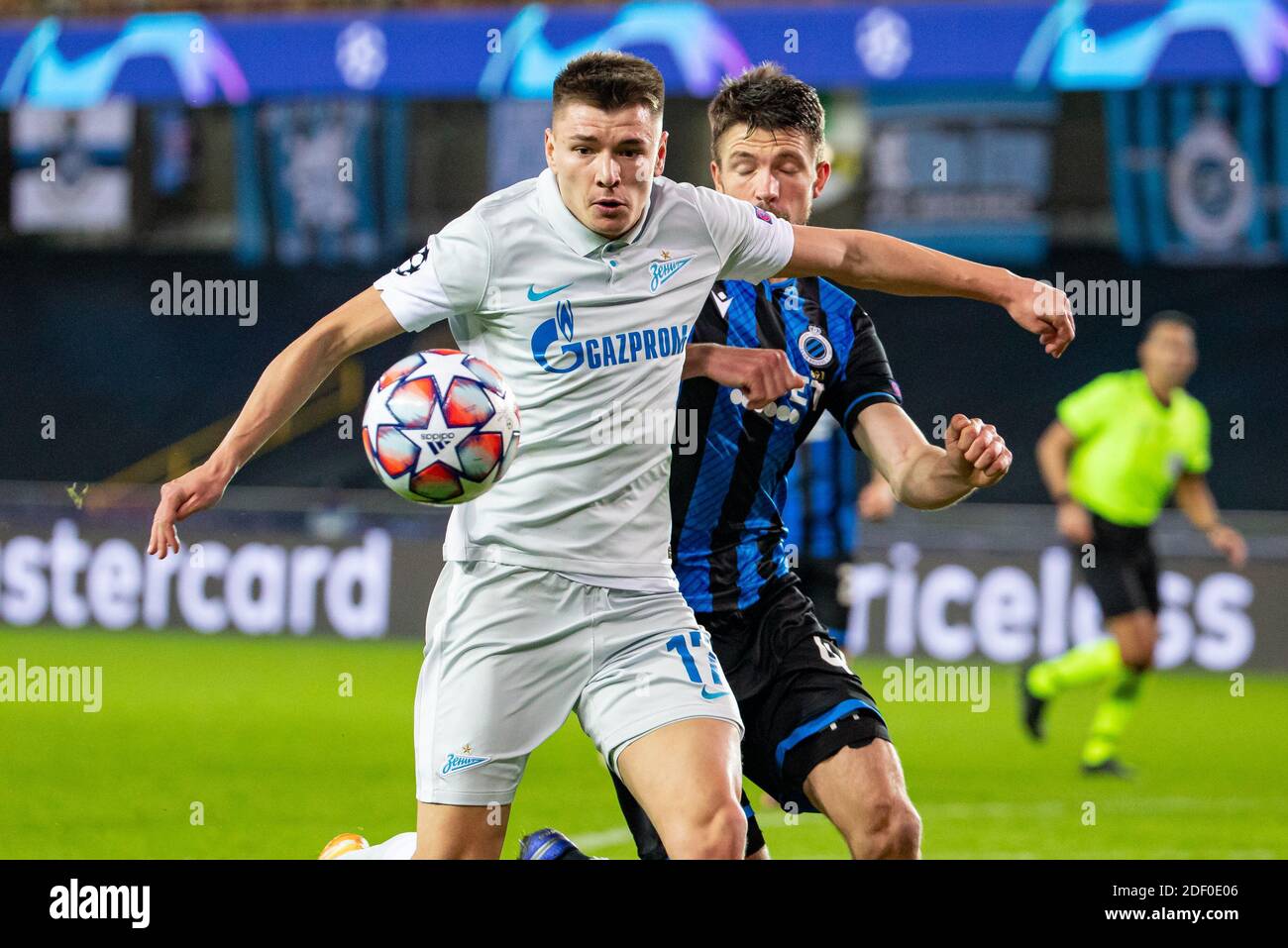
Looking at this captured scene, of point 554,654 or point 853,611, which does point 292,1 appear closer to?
point 853,611

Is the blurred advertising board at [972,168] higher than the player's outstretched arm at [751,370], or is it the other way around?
the blurred advertising board at [972,168]

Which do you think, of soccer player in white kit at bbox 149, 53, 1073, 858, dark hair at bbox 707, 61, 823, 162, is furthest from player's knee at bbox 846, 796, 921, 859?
dark hair at bbox 707, 61, 823, 162

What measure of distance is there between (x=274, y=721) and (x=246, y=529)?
3.37 meters

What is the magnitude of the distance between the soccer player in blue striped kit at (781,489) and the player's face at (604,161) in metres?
0.45

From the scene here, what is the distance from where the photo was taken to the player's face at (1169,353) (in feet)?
32.2

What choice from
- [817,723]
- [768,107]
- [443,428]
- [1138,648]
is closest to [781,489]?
[817,723]

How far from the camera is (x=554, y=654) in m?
4.19

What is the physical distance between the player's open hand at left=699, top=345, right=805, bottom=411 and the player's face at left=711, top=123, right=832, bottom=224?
2.29 feet

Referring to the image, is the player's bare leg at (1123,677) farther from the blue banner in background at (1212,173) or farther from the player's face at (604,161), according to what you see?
the blue banner in background at (1212,173)

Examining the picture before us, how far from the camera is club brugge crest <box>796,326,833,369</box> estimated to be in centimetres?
483

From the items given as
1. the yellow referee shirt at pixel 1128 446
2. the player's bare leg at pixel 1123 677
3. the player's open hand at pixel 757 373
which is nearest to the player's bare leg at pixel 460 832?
the player's open hand at pixel 757 373

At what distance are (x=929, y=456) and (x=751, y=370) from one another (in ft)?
1.82

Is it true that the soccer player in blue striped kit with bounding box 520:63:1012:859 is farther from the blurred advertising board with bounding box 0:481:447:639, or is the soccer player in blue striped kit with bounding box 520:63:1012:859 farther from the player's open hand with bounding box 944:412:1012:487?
the blurred advertising board with bounding box 0:481:447:639

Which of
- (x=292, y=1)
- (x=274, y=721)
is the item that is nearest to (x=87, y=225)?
(x=292, y=1)
